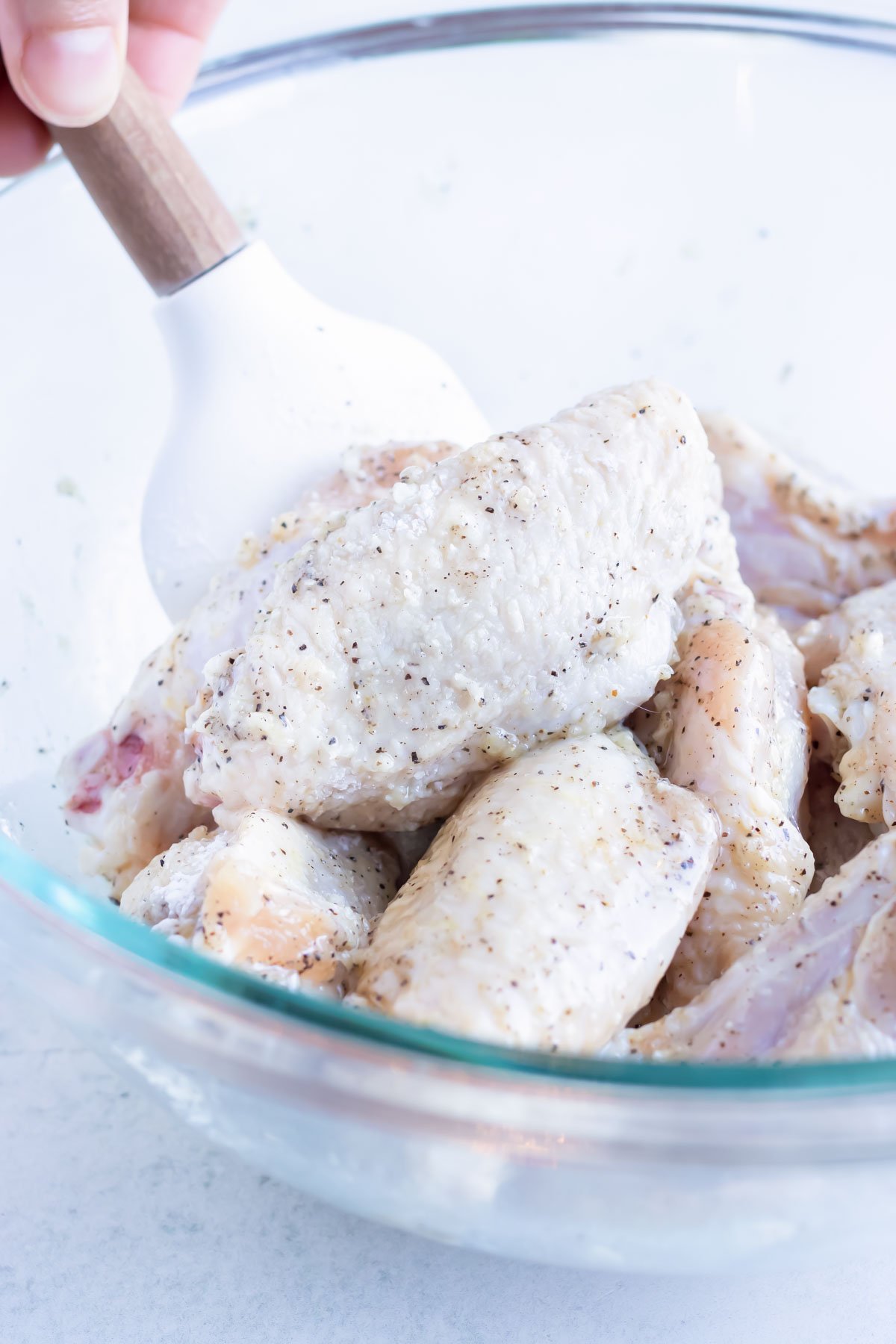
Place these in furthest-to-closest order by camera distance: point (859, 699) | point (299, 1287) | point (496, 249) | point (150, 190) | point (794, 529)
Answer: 1. point (496, 249)
2. point (794, 529)
3. point (150, 190)
4. point (859, 699)
5. point (299, 1287)

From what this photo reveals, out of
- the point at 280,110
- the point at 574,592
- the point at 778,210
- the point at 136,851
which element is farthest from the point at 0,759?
the point at 778,210

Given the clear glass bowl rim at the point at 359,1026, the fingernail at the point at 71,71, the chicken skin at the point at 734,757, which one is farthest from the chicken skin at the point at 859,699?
the fingernail at the point at 71,71

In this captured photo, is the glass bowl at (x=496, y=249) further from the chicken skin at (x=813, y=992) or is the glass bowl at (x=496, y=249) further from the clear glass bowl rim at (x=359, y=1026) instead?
the chicken skin at (x=813, y=992)

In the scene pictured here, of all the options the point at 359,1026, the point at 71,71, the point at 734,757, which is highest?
the point at 71,71

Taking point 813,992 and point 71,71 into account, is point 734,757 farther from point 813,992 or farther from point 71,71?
point 71,71

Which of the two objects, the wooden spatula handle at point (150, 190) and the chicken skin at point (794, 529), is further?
the chicken skin at point (794, 529)

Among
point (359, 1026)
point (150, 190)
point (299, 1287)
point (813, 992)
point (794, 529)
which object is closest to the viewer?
point (359, 1026)

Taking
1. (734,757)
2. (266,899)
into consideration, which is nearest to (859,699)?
(734,757)
